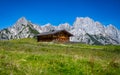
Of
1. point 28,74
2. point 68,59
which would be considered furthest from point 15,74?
point 68,59

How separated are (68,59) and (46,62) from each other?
2.18 metres

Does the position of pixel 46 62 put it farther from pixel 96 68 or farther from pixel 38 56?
pixel 96 68

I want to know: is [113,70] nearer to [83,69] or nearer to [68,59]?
[83,69]

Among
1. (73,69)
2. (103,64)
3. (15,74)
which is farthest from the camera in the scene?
(103,64)

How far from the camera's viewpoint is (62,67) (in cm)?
1662

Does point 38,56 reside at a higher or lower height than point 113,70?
higher

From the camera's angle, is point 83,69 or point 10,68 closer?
point 10,68

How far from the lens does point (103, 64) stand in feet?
59.6

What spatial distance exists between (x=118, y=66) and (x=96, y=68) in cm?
230

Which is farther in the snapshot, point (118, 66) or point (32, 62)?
point (118, 66)

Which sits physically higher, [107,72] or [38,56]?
[38,56]

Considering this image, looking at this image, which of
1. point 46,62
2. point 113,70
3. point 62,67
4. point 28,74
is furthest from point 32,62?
point 113,70

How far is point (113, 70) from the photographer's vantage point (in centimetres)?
1733

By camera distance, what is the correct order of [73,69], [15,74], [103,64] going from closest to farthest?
1. [15,74]
2. [73,69]
3. [103,64]
